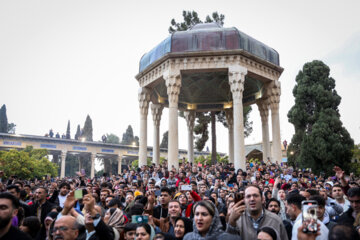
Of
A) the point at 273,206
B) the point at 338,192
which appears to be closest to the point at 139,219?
the point at 273,206

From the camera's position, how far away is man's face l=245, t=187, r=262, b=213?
453 centimetres

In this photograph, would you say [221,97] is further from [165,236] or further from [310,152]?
[165,236]

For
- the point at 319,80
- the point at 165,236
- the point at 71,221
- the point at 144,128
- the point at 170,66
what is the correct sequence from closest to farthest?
the point at 71,221, the point at 165,236, the point at 170,66, the point at 144,128, the point at 319,80

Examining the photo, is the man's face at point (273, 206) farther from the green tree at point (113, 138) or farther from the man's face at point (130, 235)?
the green tree at point (113, 138)

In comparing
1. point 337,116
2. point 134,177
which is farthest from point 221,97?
point 134,177

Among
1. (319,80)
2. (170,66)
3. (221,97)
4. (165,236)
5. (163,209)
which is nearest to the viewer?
(165,236)

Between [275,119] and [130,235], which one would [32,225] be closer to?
[130,235]

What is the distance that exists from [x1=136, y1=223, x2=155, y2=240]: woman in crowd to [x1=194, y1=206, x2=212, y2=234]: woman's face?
925 mm

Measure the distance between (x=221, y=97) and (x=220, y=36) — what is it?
31.3 feet

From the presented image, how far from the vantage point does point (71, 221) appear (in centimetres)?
401

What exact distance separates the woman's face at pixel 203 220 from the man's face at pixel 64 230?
173 cm

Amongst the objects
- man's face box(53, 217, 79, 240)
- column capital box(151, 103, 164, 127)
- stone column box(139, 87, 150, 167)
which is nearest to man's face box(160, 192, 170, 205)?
man's face box(53, 217, 79, 240)

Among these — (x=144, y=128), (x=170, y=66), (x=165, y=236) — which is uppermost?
(x=170, y=66)

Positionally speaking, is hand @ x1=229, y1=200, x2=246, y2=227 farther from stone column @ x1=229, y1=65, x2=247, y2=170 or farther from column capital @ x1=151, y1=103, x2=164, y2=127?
column capital @ x1=151, y1=103, x2=164, y2=127
